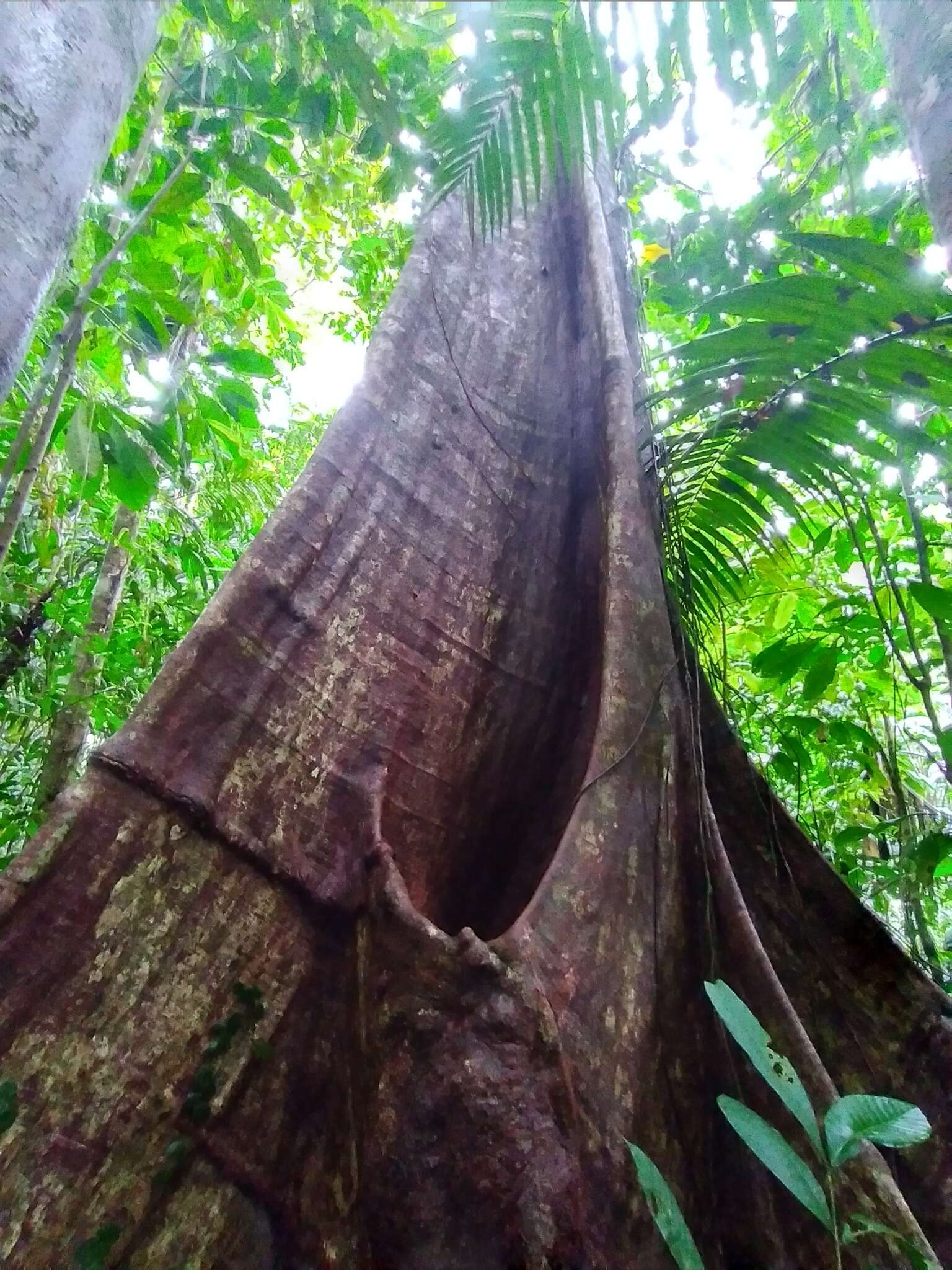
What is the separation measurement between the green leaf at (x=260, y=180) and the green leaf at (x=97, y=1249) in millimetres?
2376

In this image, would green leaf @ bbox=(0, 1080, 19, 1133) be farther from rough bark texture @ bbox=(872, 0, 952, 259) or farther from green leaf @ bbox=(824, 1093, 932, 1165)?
rough bark texture @ bbox=(872, 0, 952, 259)

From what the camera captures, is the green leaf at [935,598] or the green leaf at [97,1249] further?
the green leaf at [935,598]

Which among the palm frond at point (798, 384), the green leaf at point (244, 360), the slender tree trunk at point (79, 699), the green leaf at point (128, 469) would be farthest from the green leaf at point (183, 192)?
the palm frond at point (798, 384)

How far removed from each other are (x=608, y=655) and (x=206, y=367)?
166 cm

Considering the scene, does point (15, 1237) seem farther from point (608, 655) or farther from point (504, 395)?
point (504, 395)

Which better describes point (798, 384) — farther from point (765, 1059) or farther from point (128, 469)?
point (128, 469)

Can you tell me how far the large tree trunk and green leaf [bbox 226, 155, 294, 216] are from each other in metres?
0.81

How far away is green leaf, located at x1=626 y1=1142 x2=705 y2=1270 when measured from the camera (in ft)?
2.68

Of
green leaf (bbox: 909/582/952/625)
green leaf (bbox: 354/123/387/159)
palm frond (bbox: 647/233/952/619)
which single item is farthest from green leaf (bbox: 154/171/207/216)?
green leaf (bbox: 909/582/952/625)

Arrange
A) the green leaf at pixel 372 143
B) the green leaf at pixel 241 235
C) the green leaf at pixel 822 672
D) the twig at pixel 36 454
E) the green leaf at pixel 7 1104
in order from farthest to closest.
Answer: the green leaf at pixel 372 143
the green leaf at pixel 241 235
the green leaf at pixel 822 672
the twig at pixel 36 454
the green leaf at pixel 7 1104

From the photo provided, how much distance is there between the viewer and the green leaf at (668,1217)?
0.82 meters

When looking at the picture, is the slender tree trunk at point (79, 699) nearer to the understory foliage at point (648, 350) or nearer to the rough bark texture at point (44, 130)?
the understory foliage at point (648, 350)

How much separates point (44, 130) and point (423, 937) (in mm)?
1040

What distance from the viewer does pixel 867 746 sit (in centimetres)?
253
